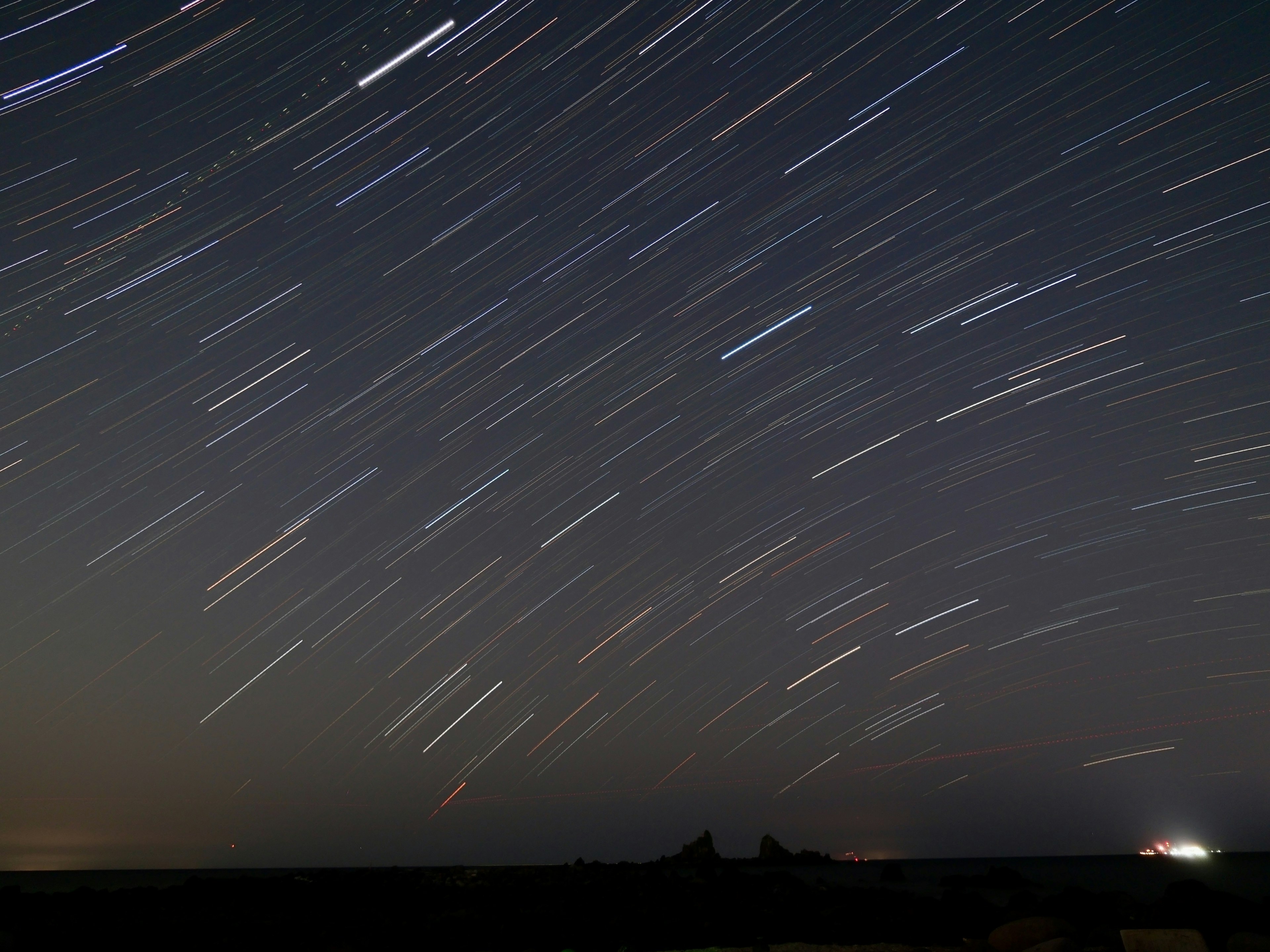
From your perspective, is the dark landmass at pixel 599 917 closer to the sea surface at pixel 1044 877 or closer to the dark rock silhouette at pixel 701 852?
the sea surface at pixel 1044 877

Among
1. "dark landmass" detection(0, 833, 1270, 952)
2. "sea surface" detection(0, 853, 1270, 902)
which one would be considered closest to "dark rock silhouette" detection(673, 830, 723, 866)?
"sea surface" detection(0, 853, 1270, 902)

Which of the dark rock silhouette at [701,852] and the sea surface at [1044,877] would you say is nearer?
the sea surface at [1044,877]

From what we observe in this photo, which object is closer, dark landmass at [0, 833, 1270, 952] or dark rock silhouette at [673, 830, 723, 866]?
dark landmass at [0, 833, 1270, 952]

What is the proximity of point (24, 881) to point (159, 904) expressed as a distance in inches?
2389

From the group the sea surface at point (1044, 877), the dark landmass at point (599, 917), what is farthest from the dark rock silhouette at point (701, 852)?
the dark landmass at point (599, 917)

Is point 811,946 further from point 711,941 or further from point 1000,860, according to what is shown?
point 1000,860

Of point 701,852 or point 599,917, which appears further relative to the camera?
point 701,852

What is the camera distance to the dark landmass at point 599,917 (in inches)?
447

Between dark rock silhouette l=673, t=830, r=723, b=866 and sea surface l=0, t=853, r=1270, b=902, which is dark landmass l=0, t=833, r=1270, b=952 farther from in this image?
dark rock silhouette l=673, t=830, r=723, b=866

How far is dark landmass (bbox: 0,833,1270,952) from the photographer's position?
37.2 feet

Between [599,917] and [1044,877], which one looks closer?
[599,917]

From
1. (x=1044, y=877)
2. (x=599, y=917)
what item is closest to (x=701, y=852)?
(x=1044, y=877)

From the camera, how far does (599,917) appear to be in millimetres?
15508

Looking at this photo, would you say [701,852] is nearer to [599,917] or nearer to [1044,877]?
[1044,877]
